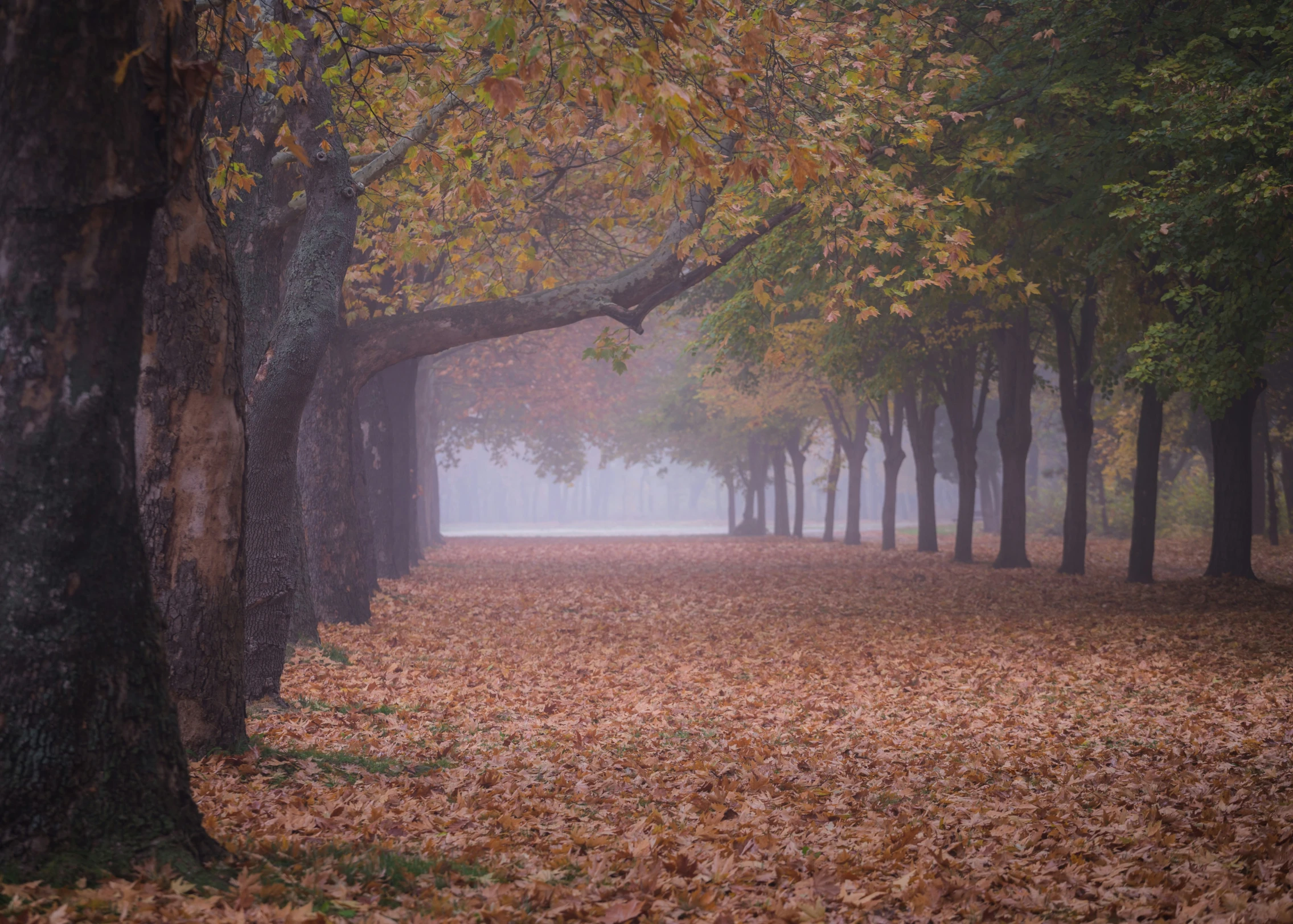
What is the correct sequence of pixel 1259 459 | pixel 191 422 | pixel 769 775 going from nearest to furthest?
pixel 191 422, pixel 769 775, pixel 1259 459

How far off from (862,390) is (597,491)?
79551mm

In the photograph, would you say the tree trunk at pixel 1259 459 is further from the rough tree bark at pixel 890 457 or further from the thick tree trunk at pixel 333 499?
the thick tree trunk at pixel 333 499

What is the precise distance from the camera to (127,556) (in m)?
4.11

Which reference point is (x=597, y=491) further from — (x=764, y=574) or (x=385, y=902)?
(x=385, y=902)

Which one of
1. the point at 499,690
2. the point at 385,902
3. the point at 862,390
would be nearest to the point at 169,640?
the point at 385,902

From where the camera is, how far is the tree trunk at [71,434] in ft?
12.6

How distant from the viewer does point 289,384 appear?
8.65 metres

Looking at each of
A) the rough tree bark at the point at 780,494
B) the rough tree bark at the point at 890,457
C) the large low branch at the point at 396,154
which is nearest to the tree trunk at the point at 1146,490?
the rough tree bark at the point at 890,457

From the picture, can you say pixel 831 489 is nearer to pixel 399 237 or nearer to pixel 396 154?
pixel 399 237

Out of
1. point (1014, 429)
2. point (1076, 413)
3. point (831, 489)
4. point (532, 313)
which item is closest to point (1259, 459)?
point (1014, 429)

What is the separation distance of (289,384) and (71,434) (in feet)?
15.9

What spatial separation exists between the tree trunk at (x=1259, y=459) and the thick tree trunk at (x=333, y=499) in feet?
70.7

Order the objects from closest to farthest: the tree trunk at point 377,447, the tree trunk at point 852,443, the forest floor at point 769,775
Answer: the forest floor at point 769,775
the tree trunk at point 377,447
the tree trunk at point 852,443

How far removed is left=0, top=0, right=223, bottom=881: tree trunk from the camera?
3.83m
